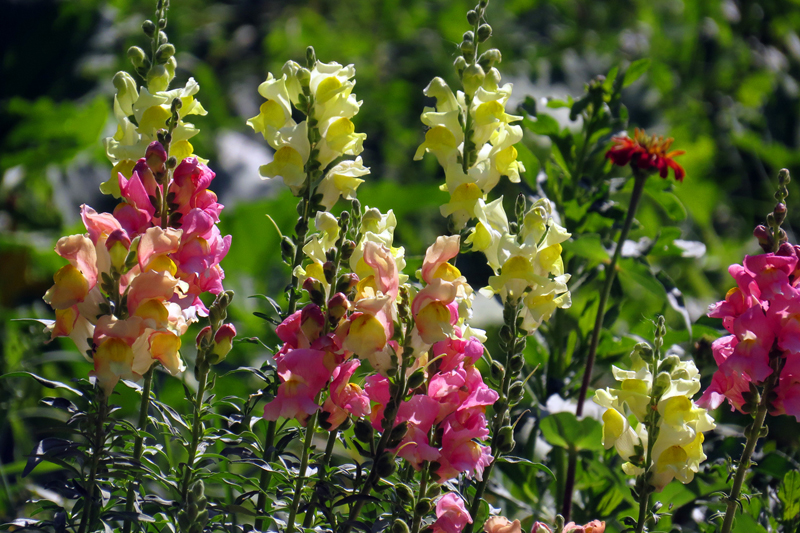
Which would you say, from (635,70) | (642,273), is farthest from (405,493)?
(635,70)

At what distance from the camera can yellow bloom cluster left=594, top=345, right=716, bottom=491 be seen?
0.60 m

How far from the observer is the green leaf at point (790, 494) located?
0.71m

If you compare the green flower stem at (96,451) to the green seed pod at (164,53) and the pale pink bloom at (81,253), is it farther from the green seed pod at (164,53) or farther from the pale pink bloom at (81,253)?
the green seed pod at (164,53)

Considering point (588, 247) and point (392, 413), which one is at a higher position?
point (588, 247)

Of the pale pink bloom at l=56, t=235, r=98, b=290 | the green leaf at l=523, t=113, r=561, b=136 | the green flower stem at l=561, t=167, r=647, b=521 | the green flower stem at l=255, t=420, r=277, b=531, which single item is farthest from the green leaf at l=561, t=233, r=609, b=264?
the pale pink bloom at l=56, t=235, r=98, b=290

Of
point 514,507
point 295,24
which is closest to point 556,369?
point 514,507

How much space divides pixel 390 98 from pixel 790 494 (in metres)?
2.36

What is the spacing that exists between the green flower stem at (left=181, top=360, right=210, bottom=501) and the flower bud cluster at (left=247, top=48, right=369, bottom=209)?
0.17 metres

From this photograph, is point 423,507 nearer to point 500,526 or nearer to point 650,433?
point 500,526

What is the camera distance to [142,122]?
65 cm

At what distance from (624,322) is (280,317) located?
4.60 feet

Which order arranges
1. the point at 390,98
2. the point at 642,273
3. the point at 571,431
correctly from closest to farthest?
the point at 571,431 < the point at 642,273 < the point at 390,98

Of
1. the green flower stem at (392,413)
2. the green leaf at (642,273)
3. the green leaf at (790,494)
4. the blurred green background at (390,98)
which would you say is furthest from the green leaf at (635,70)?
the blurred green background at (390,98)

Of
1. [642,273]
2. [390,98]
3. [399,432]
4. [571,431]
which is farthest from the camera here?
[390,98]
